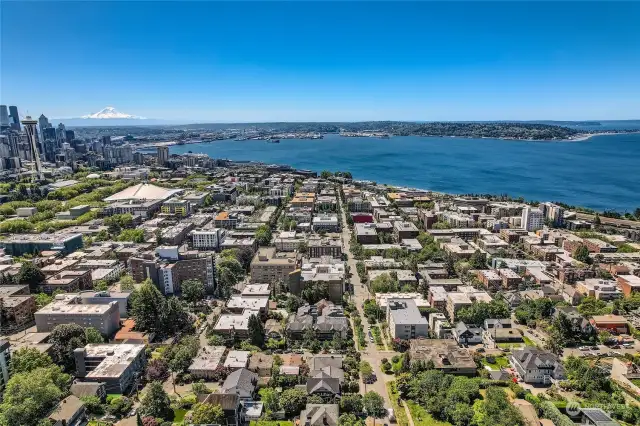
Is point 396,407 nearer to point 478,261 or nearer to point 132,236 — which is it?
point 478,261

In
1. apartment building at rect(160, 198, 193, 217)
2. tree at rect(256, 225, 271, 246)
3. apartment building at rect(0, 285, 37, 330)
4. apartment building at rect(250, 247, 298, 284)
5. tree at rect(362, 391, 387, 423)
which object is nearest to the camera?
tree at rect(362, 391, 387, 423)

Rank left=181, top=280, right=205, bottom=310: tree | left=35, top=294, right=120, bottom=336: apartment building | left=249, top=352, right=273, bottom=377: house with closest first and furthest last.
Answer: left=249, top=352, right=273, bottom=377: house → left=35, top=294, right=120, bottom=336: apartment building → left=181, top=280, right=205, bottom=310: tree

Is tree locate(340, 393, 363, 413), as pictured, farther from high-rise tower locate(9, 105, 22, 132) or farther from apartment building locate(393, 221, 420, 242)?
high-rise tower locate(9, 105, 22, 132)

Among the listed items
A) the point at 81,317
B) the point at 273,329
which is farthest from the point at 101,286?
the point at 273,329

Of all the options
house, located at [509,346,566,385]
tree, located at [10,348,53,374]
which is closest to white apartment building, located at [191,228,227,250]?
tree, located at [10,348,53,374]

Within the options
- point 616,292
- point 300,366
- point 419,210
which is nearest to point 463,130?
point 419,210

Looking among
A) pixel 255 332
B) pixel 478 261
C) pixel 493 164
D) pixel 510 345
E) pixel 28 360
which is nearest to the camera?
pixel 28 360
